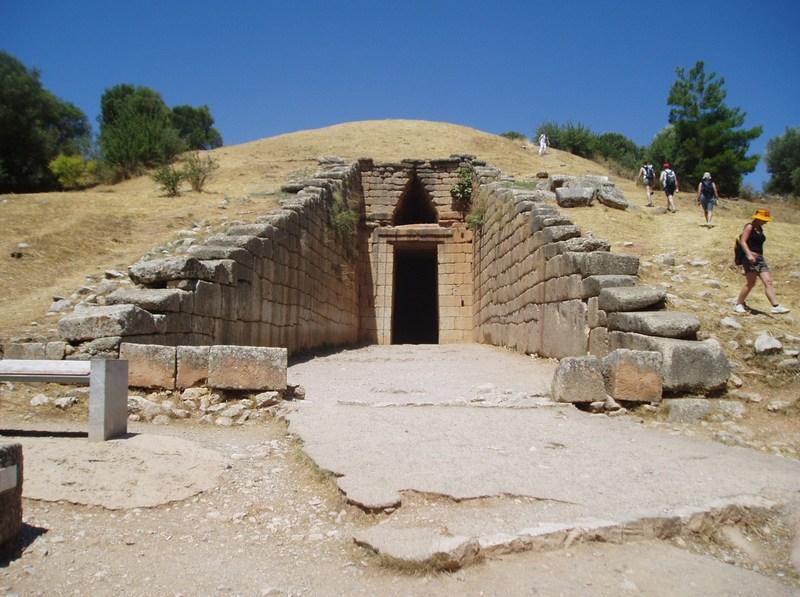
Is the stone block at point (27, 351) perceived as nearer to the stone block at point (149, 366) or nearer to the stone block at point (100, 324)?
the stone block at point (100, 324)

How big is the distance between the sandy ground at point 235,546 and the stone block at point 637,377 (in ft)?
8.27

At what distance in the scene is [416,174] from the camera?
16.4m

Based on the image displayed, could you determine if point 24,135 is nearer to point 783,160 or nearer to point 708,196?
point 708,196

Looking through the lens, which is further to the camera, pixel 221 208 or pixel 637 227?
pixel 221 208

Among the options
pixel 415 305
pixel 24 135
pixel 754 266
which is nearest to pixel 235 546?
pixel 754 266

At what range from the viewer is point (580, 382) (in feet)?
18.8

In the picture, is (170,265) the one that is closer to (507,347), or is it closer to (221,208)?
(221,208)

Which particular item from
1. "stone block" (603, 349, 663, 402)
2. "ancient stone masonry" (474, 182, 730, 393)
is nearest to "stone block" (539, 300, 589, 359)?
"ancient stone masonry" (474, 182, 730, 393)

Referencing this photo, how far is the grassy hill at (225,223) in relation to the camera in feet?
25.0

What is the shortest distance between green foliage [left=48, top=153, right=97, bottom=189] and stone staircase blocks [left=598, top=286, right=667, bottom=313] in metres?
21.1

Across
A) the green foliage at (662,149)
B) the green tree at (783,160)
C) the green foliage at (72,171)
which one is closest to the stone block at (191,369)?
the green foliage at (72,171)

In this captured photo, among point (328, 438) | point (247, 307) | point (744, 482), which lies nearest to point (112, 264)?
point (247, 307)

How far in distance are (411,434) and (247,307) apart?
4.56 meters

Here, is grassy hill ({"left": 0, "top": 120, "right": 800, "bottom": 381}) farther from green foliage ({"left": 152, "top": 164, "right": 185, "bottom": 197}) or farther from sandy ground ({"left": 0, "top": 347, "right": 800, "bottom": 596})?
sandy ground ({"left": 0, "top": 347, "right": 800, "bottom": 596})
